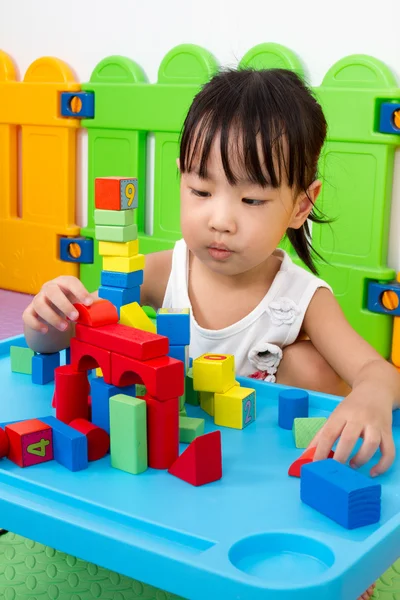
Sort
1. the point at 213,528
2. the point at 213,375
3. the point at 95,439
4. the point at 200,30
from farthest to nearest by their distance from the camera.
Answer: the point at 200,30
the point at 213,375
the point at 95,439
the point at 213,528

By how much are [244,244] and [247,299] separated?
17cm

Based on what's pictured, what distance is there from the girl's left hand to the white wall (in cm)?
66

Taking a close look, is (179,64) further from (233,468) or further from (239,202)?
(233,468)

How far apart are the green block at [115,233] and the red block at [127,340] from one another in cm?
9

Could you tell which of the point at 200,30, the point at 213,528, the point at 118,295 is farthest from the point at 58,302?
the point at 200,30

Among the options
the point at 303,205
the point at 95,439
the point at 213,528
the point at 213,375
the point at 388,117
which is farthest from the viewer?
the point at 388,117

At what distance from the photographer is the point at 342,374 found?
0.85 metres

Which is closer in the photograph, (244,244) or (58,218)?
(244,244)

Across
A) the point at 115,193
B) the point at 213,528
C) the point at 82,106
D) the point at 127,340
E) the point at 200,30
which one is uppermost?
the point at 200,30

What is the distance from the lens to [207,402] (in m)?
0.74

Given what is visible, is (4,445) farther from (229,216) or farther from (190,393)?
(229,216)

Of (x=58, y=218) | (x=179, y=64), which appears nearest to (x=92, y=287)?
(x=58, y=218)

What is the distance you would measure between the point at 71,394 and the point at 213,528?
194mm

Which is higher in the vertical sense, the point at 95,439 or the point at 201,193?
the point at 201,193
